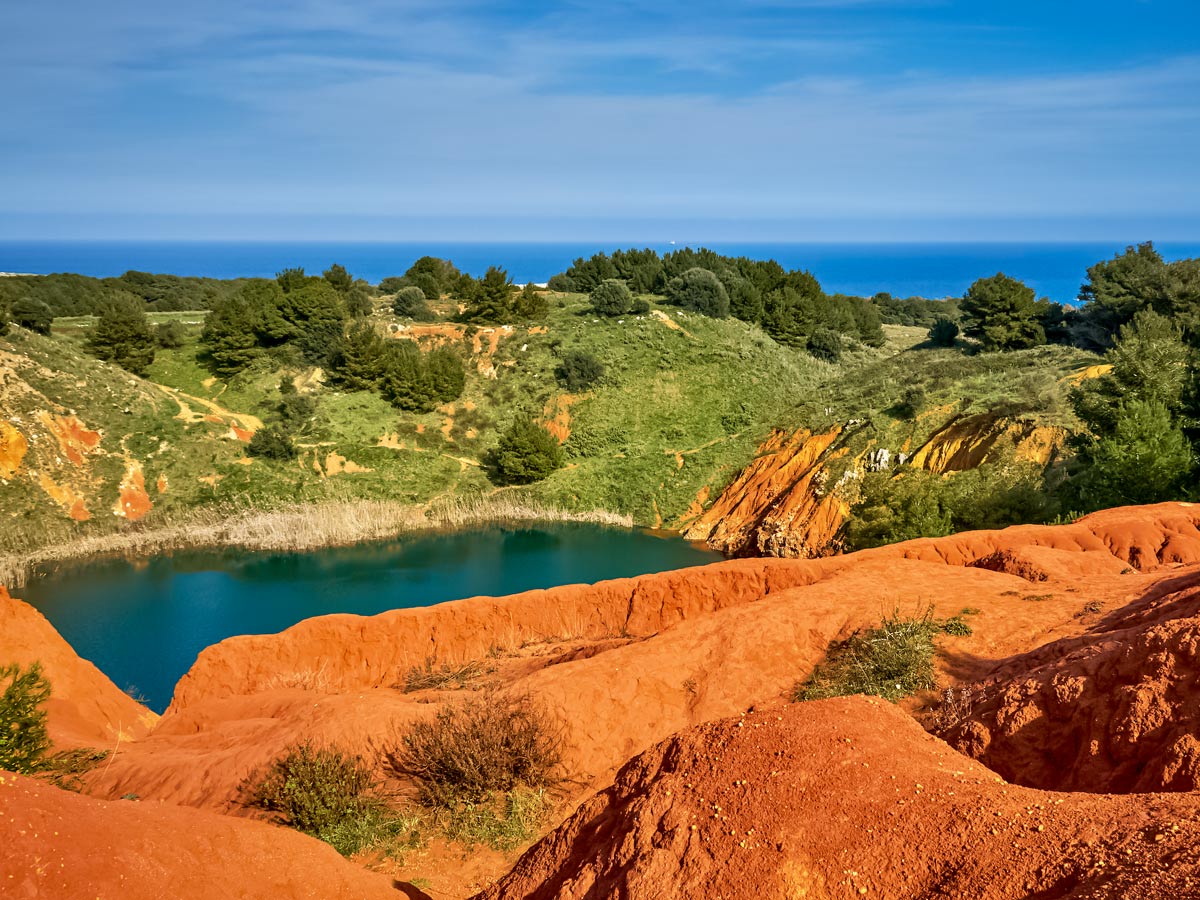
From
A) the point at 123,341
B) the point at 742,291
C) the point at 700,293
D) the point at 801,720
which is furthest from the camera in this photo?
the point at 742,291

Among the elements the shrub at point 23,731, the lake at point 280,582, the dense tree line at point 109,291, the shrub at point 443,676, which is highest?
the dense tree line at point 109,291

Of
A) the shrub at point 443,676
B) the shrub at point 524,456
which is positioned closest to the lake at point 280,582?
the shrub at point 524,456

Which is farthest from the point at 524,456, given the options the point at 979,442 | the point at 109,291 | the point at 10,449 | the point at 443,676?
the point at 109,291

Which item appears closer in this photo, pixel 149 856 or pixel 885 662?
pixel 149 856

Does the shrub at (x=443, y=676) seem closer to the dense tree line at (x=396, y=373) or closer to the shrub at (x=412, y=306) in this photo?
the dense tree line at (x=396, y=373)

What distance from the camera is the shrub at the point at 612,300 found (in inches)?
1927

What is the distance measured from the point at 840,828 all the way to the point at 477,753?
19.9 ft

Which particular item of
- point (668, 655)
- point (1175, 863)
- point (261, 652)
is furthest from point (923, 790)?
point (261, 652)

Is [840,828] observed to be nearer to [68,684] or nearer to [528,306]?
[68,684]

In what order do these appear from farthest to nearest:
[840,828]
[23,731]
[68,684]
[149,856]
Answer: [68,684]
[23,731]
[149,856]
[840,828]

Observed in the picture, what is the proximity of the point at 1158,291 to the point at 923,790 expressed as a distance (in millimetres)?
38052

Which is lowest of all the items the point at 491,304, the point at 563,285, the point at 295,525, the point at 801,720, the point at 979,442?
the point at 295,525

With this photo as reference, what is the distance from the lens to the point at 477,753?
10.6 metres

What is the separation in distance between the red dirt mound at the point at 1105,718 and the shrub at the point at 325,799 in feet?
22.2
